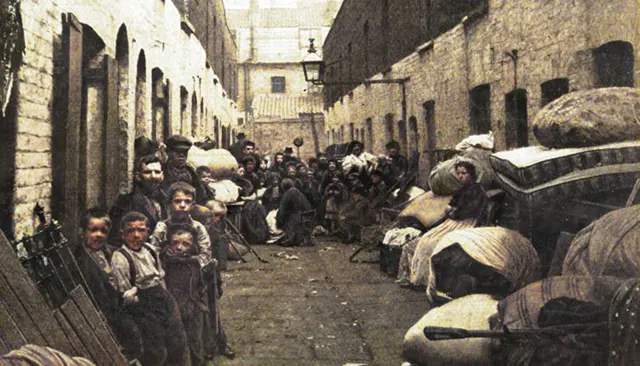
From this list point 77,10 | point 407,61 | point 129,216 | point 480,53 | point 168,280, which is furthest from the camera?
point 407,61

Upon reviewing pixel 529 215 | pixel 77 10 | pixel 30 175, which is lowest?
pixel 529 215

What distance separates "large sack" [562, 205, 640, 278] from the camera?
3410 mm

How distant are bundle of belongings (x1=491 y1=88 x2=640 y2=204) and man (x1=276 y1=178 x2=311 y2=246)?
7.31m

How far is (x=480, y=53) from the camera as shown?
995 centimetres

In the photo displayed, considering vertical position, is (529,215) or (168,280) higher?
(529,215)

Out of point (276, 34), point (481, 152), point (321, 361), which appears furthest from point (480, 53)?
point (276, 34)

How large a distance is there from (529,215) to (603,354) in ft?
7.36

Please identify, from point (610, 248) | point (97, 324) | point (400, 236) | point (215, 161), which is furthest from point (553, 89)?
point (97, 324)

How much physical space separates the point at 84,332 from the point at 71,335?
0.13 m

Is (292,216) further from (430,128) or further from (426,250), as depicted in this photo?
(426,250)

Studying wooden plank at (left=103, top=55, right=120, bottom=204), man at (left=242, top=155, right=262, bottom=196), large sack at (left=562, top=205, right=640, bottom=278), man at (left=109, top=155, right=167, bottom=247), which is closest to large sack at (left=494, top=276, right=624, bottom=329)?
large sack at (left=562, top=205, right=640, bottom=278)

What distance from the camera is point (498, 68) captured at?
9.27 metres

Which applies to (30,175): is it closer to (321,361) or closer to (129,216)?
(129,216)

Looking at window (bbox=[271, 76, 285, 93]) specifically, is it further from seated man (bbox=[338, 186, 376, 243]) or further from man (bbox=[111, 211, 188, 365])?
man (bbox=[111, 211, 188, 365])
